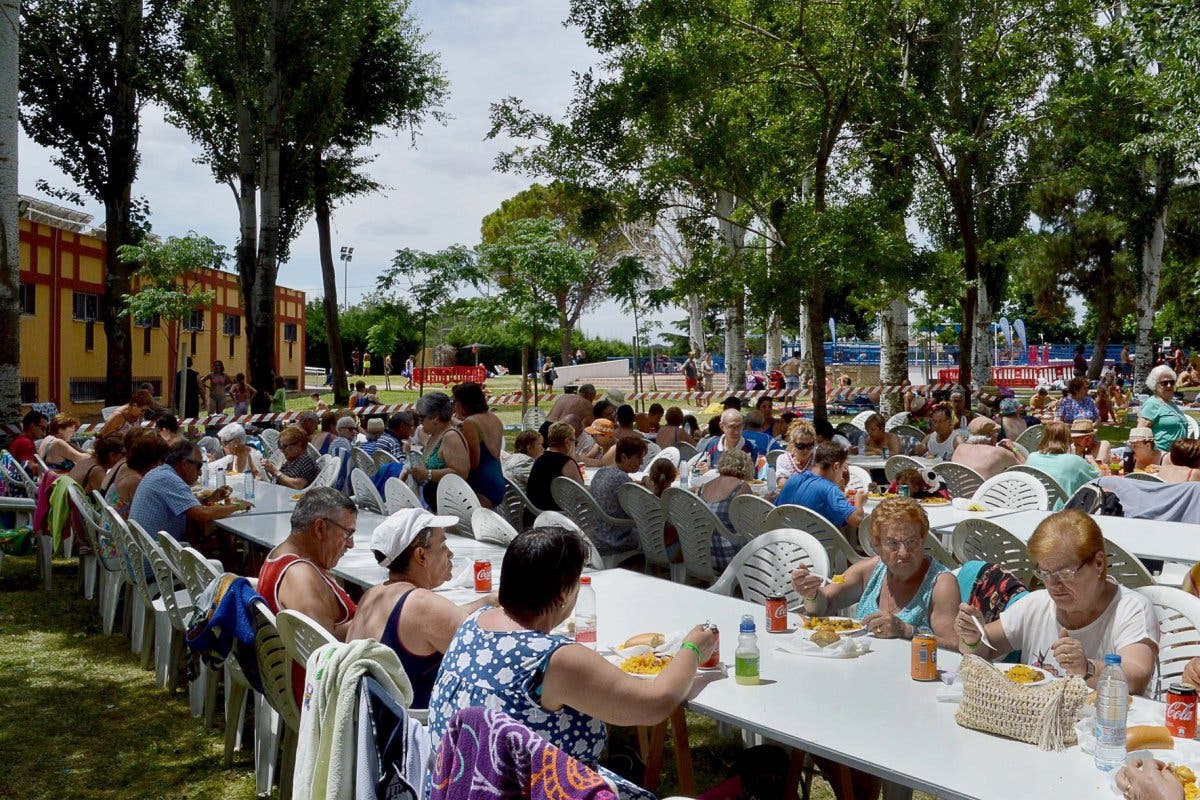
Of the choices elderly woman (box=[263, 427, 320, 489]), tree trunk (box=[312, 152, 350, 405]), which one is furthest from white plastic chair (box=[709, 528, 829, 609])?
tree trunk (box=[312, 152, 350, 405])

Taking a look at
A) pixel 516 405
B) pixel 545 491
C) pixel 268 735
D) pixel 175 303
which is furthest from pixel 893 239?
pixel 516 405

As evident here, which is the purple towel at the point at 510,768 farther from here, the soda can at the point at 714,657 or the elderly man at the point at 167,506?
the elderly man at the point at 167,506

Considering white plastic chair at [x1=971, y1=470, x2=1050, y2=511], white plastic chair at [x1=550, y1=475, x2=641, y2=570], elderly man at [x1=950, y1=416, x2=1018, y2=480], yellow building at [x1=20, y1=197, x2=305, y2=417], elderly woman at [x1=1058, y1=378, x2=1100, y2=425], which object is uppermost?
yellow building at [x1=20, y1=197, x2=305, y2=417]

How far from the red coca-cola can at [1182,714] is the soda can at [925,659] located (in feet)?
2.31

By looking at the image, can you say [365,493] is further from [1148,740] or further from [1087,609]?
[1148,740]

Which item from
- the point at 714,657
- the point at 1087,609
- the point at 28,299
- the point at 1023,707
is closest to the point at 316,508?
the point at 714,657

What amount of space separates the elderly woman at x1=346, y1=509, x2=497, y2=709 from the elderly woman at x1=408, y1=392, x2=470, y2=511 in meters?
3.78

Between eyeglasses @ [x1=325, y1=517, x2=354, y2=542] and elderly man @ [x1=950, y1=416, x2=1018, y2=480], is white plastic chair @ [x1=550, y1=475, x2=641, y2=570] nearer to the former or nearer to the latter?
elderly man @ [x1=950, y1=416, x2=1018, y2=480]

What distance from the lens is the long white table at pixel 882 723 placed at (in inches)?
105

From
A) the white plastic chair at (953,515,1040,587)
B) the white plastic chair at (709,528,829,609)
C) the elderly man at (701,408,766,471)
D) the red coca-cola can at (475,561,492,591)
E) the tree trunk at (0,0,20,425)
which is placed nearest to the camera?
the red coca-cola can at (475,561,492,591)

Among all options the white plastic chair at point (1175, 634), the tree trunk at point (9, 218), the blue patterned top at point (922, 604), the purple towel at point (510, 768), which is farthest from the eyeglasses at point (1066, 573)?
the tree trunk at point (9, 218)

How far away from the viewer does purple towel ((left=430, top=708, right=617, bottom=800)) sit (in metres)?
2.38

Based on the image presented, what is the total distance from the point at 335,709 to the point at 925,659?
5.98ft

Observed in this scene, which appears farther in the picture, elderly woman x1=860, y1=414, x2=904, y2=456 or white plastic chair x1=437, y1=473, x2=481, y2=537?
elderly woman x1=860, y1=414, x2=904, y2=456
